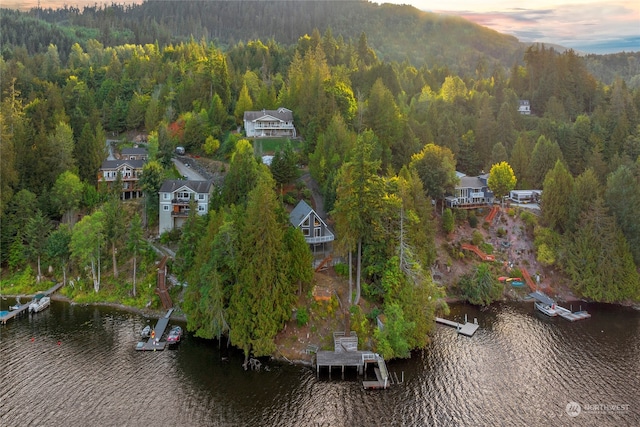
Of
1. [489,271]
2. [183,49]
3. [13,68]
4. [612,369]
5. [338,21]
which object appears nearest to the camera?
[612,369]

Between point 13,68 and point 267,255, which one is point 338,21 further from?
point 267,255

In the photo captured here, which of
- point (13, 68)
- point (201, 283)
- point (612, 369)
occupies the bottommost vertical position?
point (612, 369)

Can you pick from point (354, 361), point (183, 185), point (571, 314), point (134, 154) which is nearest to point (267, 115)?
point (134, 154)

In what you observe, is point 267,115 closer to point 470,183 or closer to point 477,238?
point 470,183

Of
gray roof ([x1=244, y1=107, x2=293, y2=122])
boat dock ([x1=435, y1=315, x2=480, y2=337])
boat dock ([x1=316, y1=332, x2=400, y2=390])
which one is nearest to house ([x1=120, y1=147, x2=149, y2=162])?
gray roof ([x1=244, y1=107, x2=293, y2=122])

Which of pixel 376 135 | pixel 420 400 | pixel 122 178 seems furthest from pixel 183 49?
pixel 420 400

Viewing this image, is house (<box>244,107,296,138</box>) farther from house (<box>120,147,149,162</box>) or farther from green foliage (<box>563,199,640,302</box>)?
green foliage (<box>563,199,640,302</box>)
